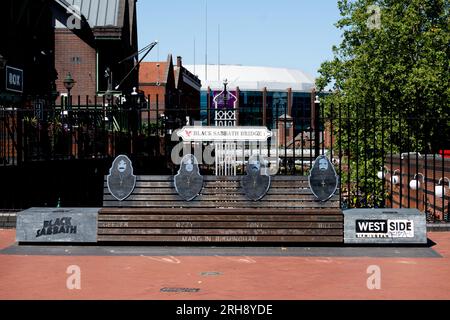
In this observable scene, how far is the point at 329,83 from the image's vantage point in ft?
164

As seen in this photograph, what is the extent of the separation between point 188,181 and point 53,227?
271 centimetres

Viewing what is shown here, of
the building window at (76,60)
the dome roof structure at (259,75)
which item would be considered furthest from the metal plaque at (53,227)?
the dome roof structure at (259,75)

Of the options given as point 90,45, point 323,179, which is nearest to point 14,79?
point 90,45

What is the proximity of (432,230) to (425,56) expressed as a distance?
2921 cm

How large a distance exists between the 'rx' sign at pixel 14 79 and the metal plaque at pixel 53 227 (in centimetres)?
1498

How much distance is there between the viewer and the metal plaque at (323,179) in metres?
14.2

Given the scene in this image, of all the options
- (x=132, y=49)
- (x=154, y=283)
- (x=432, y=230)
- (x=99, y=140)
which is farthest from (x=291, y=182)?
(x=132, y=49)

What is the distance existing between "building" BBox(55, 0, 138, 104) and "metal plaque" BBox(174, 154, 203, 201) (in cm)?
2828

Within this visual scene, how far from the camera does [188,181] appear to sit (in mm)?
14477

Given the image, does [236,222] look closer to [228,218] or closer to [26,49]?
[228,218]

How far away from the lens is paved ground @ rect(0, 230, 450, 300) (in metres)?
9.57
